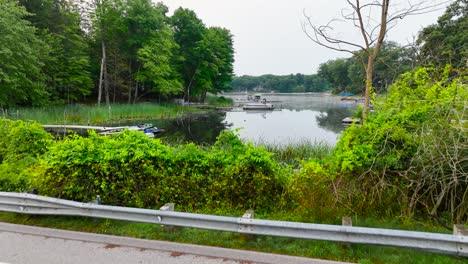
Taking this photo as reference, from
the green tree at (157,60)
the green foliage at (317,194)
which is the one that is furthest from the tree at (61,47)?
the green foliage at (317,194)

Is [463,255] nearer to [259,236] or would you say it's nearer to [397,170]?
[397,170]

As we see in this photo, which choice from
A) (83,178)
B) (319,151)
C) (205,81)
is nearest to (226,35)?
(205,81)

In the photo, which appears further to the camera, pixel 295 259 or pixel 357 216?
pixel 357 216

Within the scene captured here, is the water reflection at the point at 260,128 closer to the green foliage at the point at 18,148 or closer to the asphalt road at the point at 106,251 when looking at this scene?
the green foliage at the point at 18,148

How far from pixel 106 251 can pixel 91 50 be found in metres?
31.2

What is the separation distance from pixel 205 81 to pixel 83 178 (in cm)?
3674

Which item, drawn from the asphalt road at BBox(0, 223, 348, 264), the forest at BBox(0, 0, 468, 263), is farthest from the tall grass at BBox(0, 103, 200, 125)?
the asphalt road at BBox(0, 223, 348, 264)

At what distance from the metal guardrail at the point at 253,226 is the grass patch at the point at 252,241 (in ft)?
0.58

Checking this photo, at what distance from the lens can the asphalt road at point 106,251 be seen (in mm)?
2525

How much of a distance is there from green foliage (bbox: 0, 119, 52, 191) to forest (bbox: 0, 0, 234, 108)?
13.3 metres

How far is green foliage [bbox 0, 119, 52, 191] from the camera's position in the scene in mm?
4012

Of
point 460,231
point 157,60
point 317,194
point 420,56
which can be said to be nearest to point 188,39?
point 157,60

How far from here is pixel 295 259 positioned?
253 centimetres

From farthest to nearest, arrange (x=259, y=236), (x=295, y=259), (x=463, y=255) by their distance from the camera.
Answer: (x=259, y=236) → (x=295, y=259) → (x=463, y=255)
